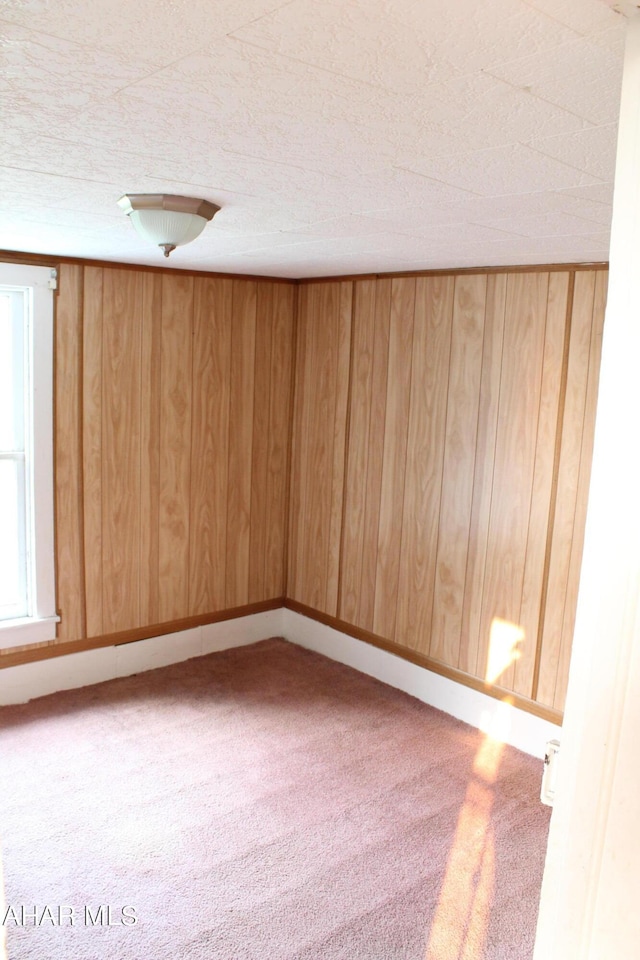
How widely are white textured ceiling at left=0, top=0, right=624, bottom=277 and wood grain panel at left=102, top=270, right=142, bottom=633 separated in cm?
148

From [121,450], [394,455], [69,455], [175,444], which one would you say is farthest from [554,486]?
[69,455]

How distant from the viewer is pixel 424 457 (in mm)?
3877

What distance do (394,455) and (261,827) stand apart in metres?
1.93

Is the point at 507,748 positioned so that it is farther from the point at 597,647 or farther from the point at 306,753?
the point at 597,647

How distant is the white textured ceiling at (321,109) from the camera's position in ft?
3.05

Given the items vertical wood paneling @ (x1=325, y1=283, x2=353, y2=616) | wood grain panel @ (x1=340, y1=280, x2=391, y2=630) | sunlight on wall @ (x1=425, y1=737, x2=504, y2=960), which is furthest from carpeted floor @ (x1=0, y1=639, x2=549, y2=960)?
vertical wood paneling @ (x1=325, y1=283, x2=353, y2=616)

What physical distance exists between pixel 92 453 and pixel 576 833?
3.38 metres

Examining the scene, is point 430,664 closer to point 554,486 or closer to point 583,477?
point 554,486

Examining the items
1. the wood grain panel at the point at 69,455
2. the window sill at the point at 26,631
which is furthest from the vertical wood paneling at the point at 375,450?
the window sill at the point at 26,631

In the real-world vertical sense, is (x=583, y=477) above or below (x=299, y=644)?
above

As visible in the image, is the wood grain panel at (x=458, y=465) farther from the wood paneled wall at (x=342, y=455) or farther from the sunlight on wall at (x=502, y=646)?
the sunlight on wall at (x=502, y=646)

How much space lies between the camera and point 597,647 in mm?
815

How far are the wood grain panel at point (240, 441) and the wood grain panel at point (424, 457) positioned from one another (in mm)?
992

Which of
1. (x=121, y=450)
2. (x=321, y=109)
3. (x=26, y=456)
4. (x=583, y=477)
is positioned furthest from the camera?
(x=121, y=450)
